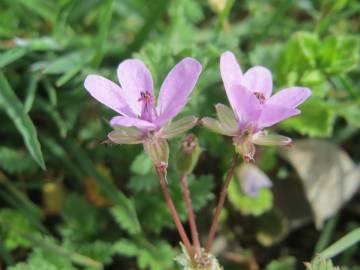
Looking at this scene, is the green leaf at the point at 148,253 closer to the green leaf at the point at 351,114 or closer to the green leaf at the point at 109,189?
the green leaf at the point at 109,189

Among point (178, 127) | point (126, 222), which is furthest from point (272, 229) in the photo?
point (178, 127)

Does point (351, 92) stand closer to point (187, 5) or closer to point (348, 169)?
point (348, 169)

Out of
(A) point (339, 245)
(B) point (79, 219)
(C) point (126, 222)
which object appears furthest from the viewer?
(B) point (79, 219)

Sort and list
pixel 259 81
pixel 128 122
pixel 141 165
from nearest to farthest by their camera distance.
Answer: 1. pixel 128 122
2. pixel 259 81
3. pixel 141 165

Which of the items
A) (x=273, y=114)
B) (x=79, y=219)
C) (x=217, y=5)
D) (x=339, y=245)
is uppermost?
(x=217, y=5)

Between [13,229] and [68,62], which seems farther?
[68,62]

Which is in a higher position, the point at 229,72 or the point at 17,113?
the point at 17,113

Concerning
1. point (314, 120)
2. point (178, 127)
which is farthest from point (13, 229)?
point (314, 120)

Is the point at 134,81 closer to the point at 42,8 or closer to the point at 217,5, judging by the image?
the point at 42,8

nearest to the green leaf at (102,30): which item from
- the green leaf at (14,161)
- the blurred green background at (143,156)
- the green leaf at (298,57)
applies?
the blurred green background at (143,156)
